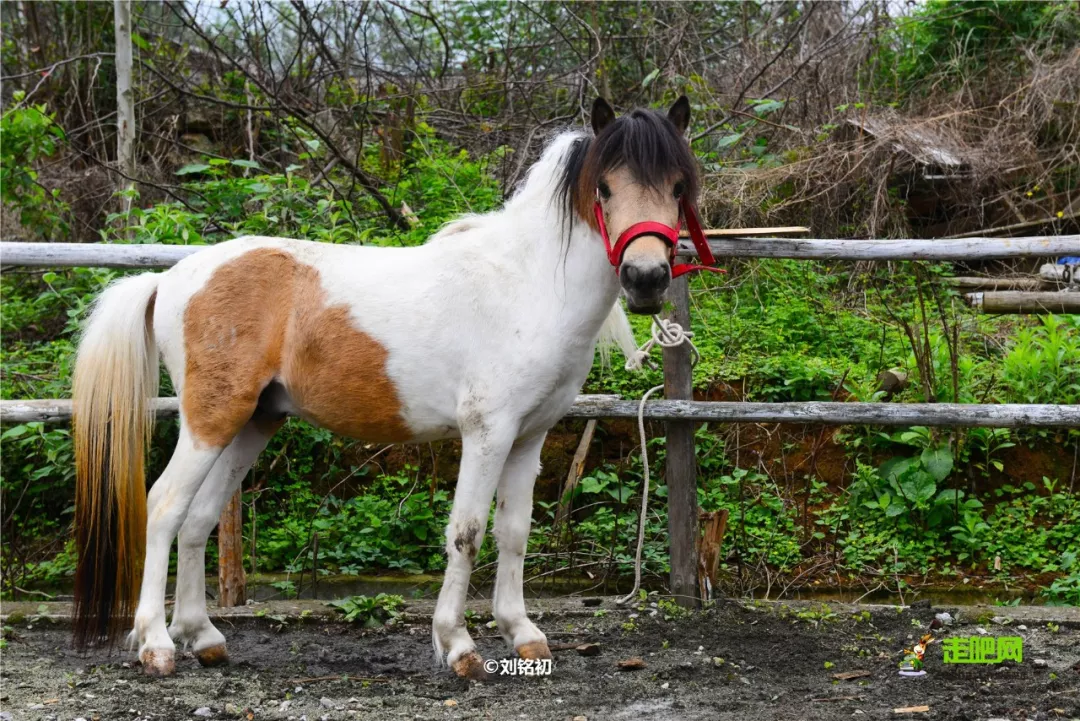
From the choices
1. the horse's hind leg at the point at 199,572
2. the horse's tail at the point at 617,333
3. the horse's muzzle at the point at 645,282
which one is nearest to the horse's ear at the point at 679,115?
the horse's muzzle at the point at 645,282

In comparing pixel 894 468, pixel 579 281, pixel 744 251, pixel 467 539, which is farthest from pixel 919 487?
pixel 467 539

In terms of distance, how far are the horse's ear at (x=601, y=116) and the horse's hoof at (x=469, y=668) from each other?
5.96 ft

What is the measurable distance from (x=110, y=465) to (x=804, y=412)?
272 cm

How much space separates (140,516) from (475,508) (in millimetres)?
1297

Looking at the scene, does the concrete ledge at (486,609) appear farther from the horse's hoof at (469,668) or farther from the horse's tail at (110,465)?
the horse's hoof at (469,668)

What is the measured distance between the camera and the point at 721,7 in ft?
30.2

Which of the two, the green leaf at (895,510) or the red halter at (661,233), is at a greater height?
the red halter at (661,233)

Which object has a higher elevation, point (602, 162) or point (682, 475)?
point (602, 162)

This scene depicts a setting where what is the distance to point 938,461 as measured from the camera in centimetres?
487

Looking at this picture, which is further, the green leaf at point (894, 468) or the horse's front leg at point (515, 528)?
the green leaf at point (894, 468)

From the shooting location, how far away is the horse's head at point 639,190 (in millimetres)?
2879

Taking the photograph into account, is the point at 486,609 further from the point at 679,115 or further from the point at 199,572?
the point at 679,115

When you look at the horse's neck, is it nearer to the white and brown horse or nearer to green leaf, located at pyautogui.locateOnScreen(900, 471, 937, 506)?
the white and brown horse

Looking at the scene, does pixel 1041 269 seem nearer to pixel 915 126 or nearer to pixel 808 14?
pixel 915 126
